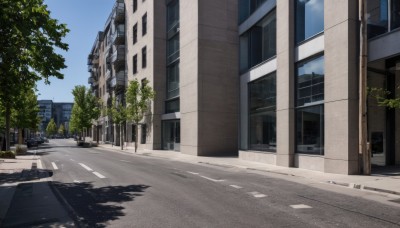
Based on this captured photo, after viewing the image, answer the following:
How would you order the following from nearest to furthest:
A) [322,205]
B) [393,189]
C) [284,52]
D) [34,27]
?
[322,205] → [393,189] → [34,27] → [284,52]

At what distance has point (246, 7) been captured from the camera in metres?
26.1

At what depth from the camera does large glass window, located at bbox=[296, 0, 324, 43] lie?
58.3 ft

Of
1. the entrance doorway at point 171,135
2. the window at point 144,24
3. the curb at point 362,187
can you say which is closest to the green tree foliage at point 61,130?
the window at point 144,24

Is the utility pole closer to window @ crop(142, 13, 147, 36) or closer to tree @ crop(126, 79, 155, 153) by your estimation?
tree @ crop(126, 79, 155, 153)

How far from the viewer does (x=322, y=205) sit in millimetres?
9273

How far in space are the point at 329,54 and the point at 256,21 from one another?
8431 mm

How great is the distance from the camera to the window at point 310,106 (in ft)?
57.6

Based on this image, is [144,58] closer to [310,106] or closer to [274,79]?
[274,79]

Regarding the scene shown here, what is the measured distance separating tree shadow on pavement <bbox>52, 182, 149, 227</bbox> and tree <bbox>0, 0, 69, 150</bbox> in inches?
160

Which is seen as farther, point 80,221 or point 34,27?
point 34,27

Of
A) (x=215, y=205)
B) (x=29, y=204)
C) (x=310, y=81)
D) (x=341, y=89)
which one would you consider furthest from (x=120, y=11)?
(x=215, y=205)

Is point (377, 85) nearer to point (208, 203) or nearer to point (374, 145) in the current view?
point (374, 145)

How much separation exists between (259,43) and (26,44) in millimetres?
15798

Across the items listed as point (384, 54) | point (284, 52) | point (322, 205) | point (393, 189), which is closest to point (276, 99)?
point (284, 52)
